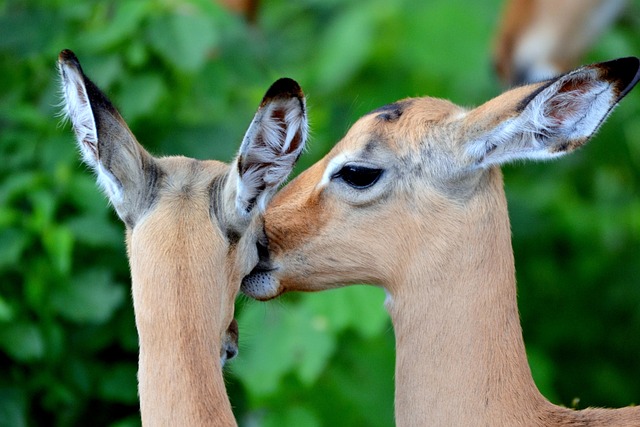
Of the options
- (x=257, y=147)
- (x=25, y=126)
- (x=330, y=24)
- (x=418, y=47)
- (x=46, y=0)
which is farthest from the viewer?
(x=330, y=24)

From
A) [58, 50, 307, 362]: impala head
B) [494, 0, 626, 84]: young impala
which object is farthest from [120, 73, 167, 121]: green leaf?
[494, 0, 626, 84]: young impala

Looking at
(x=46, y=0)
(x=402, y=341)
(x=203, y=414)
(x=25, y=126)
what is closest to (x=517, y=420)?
(x=402, y=341)

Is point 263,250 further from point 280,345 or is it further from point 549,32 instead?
point 549,32

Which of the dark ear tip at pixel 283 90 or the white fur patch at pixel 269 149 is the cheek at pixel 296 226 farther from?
the dark ear tip at pixel 283 90

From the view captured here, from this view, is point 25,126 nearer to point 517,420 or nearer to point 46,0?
point 46,0

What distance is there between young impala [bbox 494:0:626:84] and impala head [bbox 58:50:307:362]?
450 centimetres

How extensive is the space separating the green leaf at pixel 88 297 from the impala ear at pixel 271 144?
2.00 metres

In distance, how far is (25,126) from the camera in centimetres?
526

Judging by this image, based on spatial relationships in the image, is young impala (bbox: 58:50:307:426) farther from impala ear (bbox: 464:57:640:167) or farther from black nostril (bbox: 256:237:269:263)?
impala ear (bbox: 464:57:640:167)

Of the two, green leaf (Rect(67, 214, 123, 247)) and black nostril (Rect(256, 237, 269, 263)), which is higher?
green leaf (Rect(67, 214, 123, 247))

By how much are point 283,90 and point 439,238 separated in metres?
0.79

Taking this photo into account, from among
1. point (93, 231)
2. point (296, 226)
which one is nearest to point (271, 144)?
point (296, 226)

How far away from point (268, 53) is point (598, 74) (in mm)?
4410

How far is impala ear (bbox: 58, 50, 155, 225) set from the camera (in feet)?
9.65
